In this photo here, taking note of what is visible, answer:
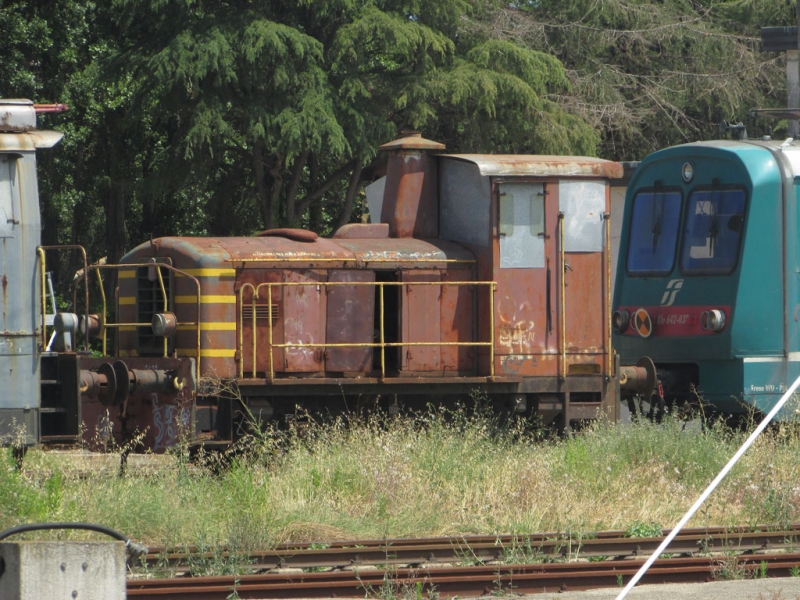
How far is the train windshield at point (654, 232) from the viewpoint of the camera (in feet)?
43.6

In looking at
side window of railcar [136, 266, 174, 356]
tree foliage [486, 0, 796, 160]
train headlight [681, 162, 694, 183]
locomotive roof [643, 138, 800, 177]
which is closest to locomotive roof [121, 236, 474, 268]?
side window of railcar [136, 266, 174, 356]

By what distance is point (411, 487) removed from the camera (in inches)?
369

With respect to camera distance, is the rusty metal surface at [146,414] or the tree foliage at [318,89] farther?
the tree foliage at [318,89]

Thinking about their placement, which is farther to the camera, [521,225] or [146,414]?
[521,225]

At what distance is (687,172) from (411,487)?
5594 millimetres

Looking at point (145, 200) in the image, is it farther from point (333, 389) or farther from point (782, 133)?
point (782, 133)

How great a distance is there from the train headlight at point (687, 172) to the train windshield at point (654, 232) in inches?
8.0

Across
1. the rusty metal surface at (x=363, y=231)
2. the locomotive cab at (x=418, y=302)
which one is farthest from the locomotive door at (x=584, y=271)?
the rusty metal surface at (x=363, y=231)

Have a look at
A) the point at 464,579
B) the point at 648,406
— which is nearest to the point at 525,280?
the point at 648,406

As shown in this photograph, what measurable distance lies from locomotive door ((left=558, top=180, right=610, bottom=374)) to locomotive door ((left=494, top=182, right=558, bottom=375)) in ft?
0.52

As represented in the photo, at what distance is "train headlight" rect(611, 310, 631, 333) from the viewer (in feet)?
44.8

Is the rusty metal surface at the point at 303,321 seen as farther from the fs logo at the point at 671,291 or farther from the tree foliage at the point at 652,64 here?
the tree foliage at the point at 652,64

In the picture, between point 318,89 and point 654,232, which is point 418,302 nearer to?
point 654,232

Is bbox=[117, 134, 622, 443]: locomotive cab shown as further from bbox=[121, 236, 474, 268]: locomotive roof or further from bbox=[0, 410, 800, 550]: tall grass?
bbox=[0, 410, 800, 550]: tall grass
